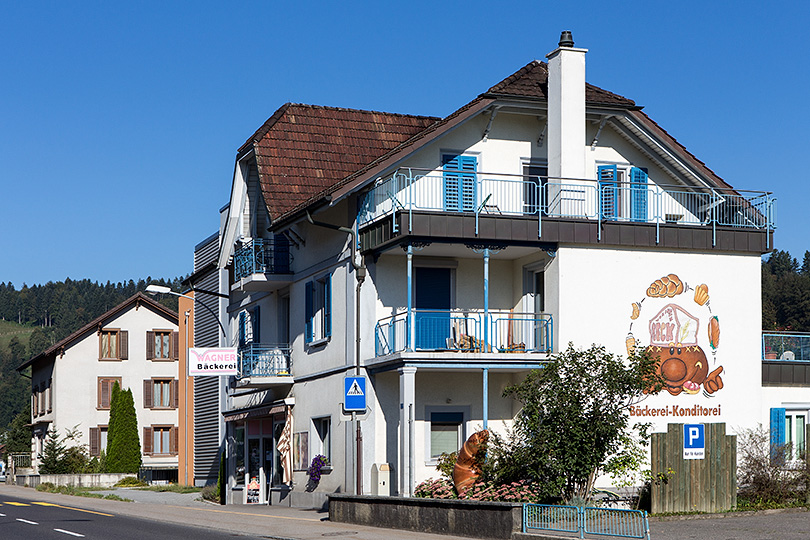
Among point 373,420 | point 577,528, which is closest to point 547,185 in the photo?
point 373,420

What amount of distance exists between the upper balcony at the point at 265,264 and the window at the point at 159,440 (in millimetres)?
32458

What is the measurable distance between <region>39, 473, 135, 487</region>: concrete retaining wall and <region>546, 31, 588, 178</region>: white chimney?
33.7m

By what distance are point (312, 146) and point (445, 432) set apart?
384 inches

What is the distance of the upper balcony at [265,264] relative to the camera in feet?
109

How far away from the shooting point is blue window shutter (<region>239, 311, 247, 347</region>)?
3838cm

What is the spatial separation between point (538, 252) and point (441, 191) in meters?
2.91

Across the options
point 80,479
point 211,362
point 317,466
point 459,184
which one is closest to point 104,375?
point 80,479

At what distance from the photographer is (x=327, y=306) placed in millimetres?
30688

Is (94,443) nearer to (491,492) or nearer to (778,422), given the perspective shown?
(778,422)

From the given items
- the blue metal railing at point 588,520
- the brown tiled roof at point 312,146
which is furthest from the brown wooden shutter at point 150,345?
the blue metal railing at point 588,520

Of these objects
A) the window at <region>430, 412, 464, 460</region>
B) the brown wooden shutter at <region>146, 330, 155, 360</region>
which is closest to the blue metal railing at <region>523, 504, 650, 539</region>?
the window at <region>430, 412, 464, 460</region>

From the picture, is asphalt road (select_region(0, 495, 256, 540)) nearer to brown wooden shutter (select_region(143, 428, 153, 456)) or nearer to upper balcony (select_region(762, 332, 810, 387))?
upper balcony (select_region(762, 332, 810, 387))

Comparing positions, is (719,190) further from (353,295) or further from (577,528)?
(577,528)

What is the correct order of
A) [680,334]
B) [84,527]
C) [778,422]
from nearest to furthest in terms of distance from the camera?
1. [84,527]
2. [680,334]
3. [778,422]
